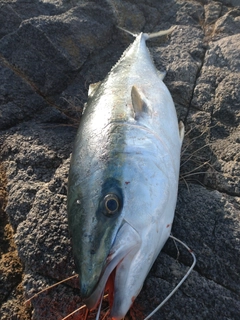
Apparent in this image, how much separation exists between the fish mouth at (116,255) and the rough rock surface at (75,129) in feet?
1.48

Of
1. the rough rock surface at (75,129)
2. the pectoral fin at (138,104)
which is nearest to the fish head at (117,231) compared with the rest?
the rough rock surface at (75,129)

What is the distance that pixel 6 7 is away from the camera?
440cm

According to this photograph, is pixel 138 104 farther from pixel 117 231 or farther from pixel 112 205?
pixel 117 231

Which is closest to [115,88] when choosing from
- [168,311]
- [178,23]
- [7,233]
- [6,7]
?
[7,233]

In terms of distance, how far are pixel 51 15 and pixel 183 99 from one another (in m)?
2.13

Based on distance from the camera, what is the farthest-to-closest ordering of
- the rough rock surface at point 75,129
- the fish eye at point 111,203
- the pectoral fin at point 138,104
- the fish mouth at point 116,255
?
the pectoral fin at point 138,104
the rough rock surface at point 75,129
the fish eye at point 111,203
the fish mouth at point 116,255

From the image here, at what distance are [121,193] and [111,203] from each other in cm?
10

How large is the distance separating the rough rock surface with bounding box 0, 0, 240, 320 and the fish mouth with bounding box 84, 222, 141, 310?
0.45m

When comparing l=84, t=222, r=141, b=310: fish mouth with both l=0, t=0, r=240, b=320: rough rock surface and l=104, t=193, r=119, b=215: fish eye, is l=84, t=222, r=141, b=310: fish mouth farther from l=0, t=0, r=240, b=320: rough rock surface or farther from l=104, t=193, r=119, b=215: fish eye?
l=0, t=0, r=240, b=320: rough rock surface

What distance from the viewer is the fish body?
198cm

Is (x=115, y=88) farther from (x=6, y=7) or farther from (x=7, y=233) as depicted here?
(x=6, y=7)

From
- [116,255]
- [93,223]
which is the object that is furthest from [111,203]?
[116,255]

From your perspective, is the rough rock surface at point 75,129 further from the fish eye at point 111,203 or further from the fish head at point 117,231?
the fish eye at point 111,203

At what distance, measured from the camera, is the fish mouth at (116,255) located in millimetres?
1940
